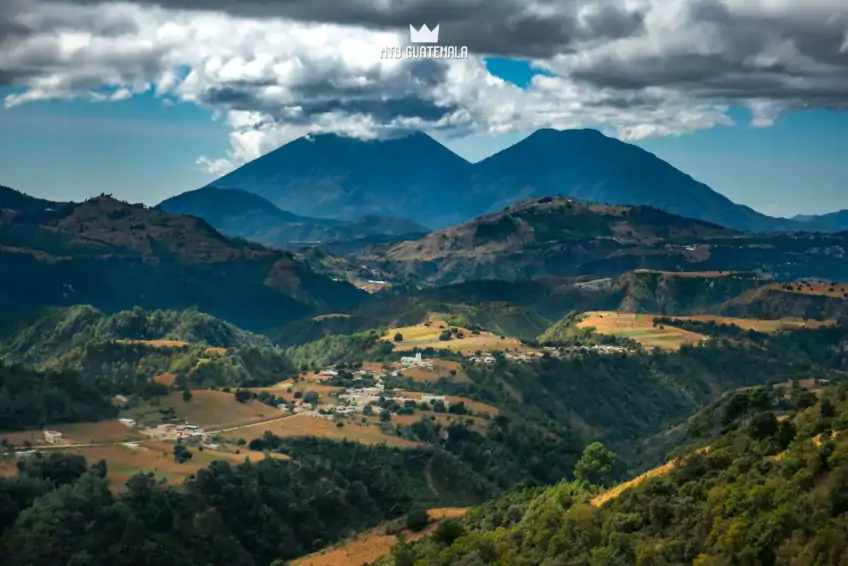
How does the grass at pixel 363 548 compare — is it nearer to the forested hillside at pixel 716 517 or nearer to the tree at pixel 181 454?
the forested hillside at pixel 716 517

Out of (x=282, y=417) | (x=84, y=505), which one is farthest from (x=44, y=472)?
(x=282, y=417)

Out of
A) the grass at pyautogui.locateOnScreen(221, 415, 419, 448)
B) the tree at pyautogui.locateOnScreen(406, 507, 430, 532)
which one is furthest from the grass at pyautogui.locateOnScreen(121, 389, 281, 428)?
the tree at pyautogui.locateOnScreen(406, 507, 430, 532)

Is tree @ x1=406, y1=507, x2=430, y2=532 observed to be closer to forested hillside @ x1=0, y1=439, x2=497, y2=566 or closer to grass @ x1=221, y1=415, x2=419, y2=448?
forested hillside @ x1=0, y1=439, x2=497, y2=566

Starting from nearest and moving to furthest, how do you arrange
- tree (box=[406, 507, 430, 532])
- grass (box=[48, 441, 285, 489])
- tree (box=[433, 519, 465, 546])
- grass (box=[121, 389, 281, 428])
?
tree (box=[433, 519, 465, 546]) → tree (box=[406, 507, 430, 532]) → grass (box=[48, 441, 285, 489]) → grass (box=[121, 389, 281, 428])

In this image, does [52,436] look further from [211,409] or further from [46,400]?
[211,409]

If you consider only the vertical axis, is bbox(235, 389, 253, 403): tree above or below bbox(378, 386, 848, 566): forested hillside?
below

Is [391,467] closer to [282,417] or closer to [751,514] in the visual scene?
[282,417]

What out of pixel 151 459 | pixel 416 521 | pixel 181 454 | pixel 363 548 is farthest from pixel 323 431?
pixel 363 548
